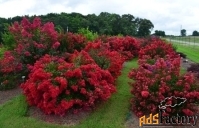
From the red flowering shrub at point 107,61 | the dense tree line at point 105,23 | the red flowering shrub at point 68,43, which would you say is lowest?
Answer: the red flowering shrub at point 107,61

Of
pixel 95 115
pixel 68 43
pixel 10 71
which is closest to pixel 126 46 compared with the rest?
pixel 68 43

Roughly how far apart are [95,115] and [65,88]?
97cm

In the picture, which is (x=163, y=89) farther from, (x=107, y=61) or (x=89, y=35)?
(x=89, y=35)

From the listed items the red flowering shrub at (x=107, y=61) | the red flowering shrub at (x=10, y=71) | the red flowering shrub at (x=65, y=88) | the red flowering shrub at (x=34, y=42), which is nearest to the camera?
the red flowering shrub at (x=65, y=88)

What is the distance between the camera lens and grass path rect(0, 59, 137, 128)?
718 centimetres

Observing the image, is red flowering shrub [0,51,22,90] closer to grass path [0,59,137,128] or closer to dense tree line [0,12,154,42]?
grass path [0,59,137,128]

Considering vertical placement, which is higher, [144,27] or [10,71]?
[144,27]

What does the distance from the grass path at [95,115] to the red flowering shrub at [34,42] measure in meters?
1.84

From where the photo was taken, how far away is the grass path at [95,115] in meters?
7.18

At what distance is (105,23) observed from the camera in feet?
188

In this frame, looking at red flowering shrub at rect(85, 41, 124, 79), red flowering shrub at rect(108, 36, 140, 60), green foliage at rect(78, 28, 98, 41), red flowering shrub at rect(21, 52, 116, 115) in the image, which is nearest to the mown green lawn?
red flowering shrub at rect(108, 36, 140, 60)

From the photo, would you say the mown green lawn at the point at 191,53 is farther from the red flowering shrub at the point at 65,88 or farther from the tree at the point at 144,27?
the tree at the point at 144,27

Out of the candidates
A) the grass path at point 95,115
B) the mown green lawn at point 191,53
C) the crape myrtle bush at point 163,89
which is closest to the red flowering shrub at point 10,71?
the grass path at point 95,115

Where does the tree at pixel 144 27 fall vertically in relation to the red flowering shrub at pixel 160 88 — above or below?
above
